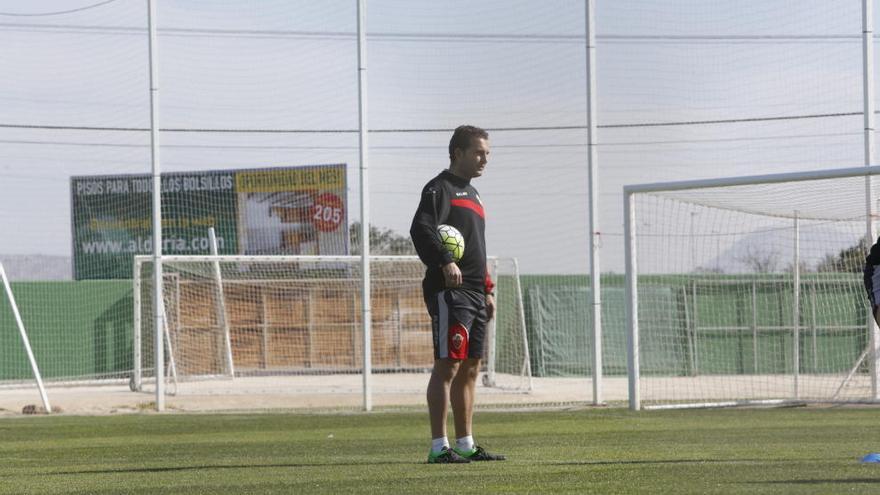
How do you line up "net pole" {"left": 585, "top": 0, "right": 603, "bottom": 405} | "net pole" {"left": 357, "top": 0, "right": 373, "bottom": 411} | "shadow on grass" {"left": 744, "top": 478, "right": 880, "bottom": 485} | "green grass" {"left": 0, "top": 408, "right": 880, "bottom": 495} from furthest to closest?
"net pole" {"left": 357, "top": 0, "right": 373, "bottom": 411}
"net pole" {"left": 585, "top": 0, "right": 603, "bottom": 405}
"green grass" {"left": 0, "top": 408, "right": 880, "bottom": 495}
"shadow on grass" {"left": 744, "top": 478, "right": 880, "bottom": 485}

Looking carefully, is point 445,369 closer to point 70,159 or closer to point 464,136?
point 464,136

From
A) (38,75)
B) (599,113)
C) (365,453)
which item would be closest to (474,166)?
(365,453)

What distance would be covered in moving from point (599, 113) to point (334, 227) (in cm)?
1783

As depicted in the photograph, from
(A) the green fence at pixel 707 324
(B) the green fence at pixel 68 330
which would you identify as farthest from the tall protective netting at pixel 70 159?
(A) the green fence at pixel 707 324

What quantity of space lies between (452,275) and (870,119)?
33.1 ft

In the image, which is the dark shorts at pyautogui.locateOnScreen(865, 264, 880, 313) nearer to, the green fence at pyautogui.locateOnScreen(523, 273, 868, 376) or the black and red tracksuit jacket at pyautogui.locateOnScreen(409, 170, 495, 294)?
the black and red tracksuit jacket at pyautogui.locateOnScreen(409, 170, 495, 294)

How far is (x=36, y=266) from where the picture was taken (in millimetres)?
30562

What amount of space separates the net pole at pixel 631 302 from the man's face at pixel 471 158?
22.8 feet

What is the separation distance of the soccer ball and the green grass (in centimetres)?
118

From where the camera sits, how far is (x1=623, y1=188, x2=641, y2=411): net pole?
1414cm

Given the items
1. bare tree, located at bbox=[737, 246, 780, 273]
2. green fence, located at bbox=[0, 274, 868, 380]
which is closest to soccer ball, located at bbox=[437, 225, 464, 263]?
green fence, located at bbox=[0, 274, 868, 380]

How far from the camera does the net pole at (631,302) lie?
14.1m

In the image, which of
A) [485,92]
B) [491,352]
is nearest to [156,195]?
[485,92]

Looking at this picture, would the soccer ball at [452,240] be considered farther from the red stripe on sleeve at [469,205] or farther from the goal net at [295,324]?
the goal net at [295,324]
